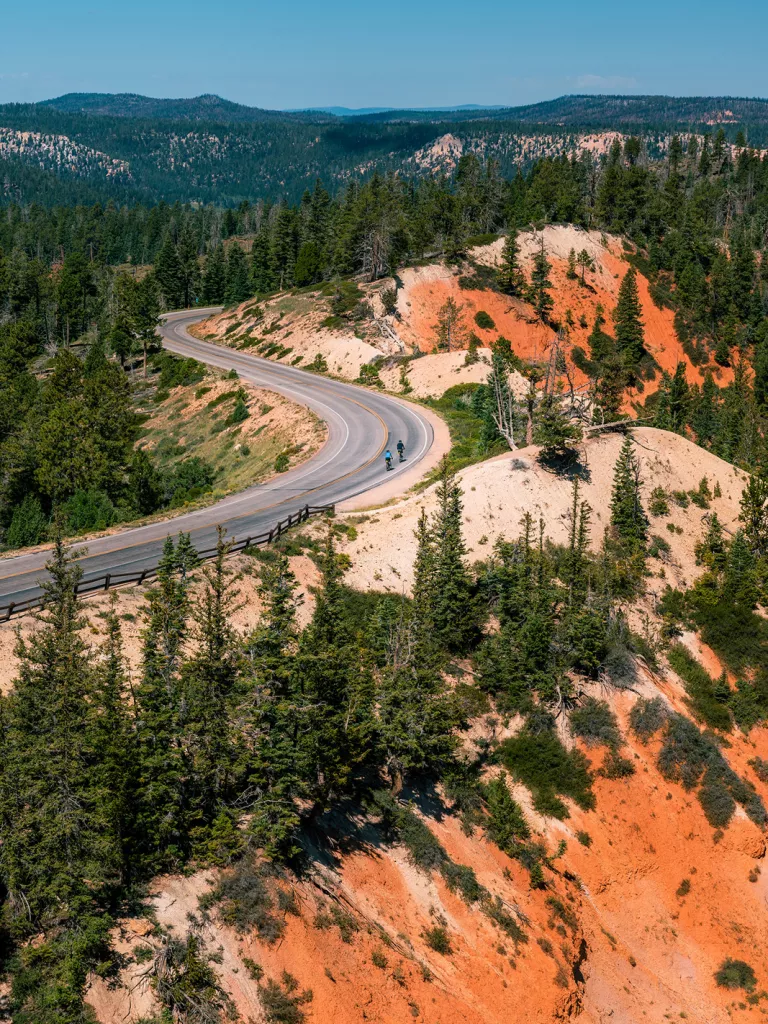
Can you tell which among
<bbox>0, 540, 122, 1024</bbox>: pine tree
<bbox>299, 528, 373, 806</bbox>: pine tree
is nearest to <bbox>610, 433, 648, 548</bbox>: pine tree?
<bbox>299, 528, 373, 806</bbox>: pine tree

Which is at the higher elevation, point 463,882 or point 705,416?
point 705,416

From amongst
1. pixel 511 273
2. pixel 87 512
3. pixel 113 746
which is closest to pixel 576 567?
pixel 113 746

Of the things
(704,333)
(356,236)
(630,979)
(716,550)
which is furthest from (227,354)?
(630,979)

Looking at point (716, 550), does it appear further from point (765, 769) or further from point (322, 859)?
point (322, 859)

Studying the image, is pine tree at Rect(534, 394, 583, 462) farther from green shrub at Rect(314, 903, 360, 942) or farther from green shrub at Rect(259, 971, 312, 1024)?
green shrub at Rect(259, 971, 312, 1024)

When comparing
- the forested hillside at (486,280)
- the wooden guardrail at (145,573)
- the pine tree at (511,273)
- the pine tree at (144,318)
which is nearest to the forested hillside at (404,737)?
the wooden guardrail at (145,573)

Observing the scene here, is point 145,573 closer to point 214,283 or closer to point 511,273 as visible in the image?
point 511,273

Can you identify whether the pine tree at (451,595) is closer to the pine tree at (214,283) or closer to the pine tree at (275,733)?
the pine tree at (275,733)
